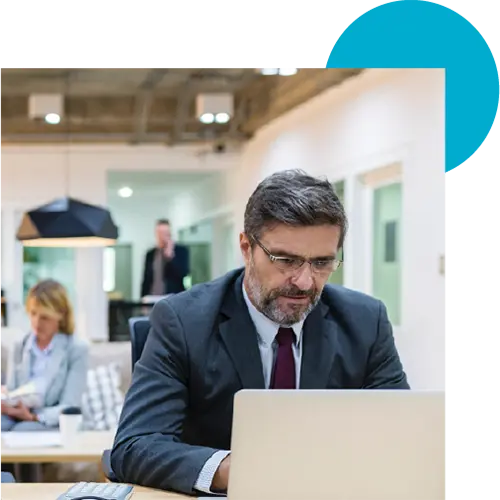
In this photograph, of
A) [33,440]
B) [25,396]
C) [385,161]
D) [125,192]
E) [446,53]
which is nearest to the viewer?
[446,53]

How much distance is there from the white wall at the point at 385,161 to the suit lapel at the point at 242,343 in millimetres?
1133

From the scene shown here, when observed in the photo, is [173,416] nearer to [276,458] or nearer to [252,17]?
[276,458]

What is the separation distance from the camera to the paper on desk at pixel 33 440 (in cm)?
344

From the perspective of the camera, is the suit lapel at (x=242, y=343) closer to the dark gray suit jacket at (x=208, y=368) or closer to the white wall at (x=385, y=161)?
the dark gray suit jacket at (x=208, y=368)

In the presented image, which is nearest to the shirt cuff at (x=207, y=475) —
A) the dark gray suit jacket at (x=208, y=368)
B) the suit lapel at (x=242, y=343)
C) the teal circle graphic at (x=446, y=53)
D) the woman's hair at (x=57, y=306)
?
the dark gray suit jacket at (x=208, y=368)

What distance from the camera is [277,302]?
218cm

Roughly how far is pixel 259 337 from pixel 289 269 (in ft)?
0.68

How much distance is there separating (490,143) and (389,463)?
88 centimetres

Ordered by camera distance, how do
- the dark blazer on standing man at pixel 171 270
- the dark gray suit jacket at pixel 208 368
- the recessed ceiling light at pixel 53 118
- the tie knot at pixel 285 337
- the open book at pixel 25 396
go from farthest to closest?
1. the recessed ceiling light at pixel 53 118
2. the dark blazer on standing man at pixel 171 270
3. the open book at pixel 25 396
4. the tie knot at pixel 285 337
5. the dark gray suit jacket at pixel 208 368

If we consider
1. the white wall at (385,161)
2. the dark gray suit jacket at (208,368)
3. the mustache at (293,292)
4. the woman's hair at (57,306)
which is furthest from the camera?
the woman's hair at (57,306)

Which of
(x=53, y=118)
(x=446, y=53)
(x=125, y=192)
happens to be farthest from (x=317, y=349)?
(x=125, y=192)

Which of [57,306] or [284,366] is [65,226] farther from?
[284,366]

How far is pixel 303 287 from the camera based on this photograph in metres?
2.13

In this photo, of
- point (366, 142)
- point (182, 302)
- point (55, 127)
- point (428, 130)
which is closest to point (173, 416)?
point (182, 302)
